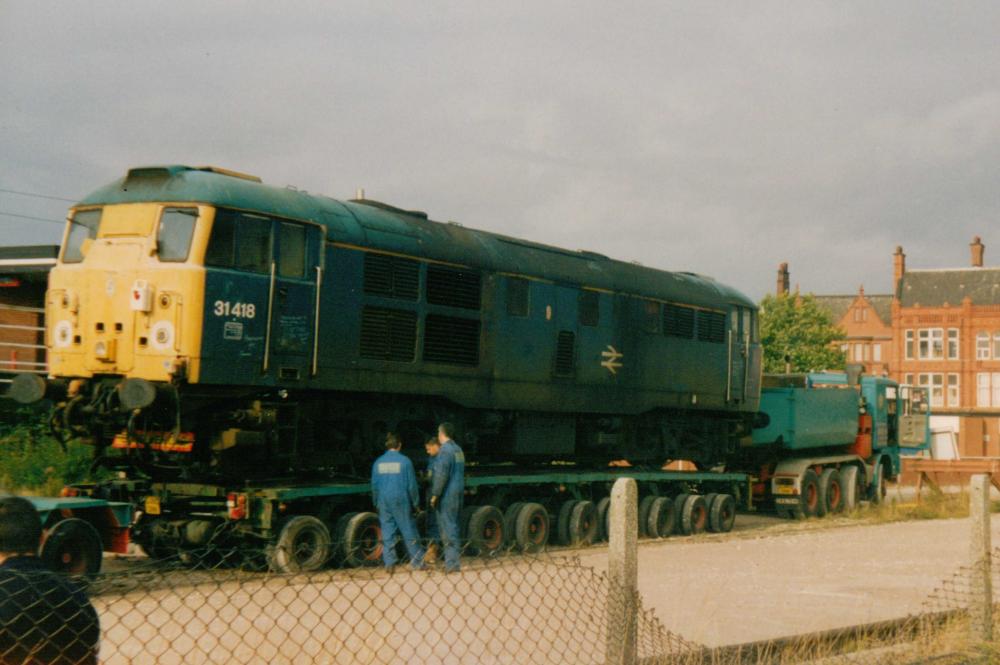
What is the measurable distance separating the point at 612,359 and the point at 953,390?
67930 mm

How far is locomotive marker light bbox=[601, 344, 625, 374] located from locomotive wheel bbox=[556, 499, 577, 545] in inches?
93.3

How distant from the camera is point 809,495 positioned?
85.9 feet

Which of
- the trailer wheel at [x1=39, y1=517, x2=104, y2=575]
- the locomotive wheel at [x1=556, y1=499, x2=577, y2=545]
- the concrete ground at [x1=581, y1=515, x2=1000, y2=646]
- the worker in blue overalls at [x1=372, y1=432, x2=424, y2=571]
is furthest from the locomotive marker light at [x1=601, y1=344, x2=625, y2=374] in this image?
the trailer wheel at [x1=39, y1=517, x2=104, y2=575]

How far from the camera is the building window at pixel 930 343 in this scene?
83.1 metres

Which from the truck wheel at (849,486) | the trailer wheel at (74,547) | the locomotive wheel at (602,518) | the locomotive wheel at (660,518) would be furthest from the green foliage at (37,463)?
the truck wheel at (849,486)

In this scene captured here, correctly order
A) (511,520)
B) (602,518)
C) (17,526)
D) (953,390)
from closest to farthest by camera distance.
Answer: (17,526)
(511,520)
(602,518)
(953,390)

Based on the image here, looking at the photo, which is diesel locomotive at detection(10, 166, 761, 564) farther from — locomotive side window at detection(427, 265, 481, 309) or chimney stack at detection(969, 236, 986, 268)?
chimney stack at detection(969, 236, 986, 268)

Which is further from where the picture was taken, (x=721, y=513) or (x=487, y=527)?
(x=721, y=513)

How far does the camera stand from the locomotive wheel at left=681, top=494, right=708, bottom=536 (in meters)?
21.8

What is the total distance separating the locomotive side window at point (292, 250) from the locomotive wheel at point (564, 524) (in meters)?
6.44

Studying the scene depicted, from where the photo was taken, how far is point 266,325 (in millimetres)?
14172

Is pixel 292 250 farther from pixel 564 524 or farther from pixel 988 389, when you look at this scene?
pixel 988 389

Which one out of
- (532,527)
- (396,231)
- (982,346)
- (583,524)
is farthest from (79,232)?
(982,346)

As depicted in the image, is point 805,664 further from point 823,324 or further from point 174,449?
point 823,324
